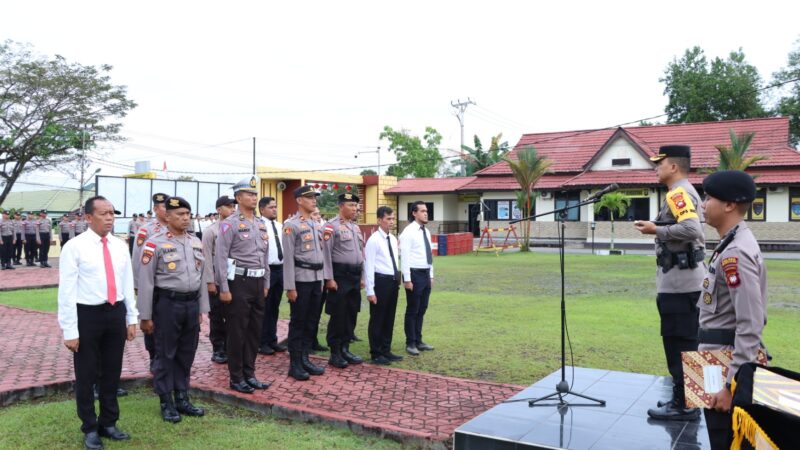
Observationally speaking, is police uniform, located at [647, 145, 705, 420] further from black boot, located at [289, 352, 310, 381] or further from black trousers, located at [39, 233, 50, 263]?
black trousers, located at [39, 233, 50, 263]

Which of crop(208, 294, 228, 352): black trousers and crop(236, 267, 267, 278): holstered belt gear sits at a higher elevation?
crop(236, 267, 267, 278): holstered belt gear

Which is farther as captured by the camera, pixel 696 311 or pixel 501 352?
pixel 501 352

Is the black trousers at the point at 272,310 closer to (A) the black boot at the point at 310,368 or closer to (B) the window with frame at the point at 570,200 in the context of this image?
(A) the black boot at the point at 310,368

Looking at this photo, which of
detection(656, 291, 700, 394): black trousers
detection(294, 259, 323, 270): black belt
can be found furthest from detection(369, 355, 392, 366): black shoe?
detection(656, 291, 700, 394): black trousers

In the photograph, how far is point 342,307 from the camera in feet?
21.7

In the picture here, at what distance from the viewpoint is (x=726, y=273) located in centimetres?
296

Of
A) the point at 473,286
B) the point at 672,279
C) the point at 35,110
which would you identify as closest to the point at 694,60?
the point at 473,286

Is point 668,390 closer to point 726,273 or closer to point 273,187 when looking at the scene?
point 726,273

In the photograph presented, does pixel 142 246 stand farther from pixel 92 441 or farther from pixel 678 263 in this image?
pixel 678 263

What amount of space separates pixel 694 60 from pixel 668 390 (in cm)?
4444

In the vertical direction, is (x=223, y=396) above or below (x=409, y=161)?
below

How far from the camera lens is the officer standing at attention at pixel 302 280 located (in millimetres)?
6059

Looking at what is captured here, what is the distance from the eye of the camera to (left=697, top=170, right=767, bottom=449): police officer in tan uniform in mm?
2824

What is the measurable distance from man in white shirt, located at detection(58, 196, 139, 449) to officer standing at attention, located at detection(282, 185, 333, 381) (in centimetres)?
173
